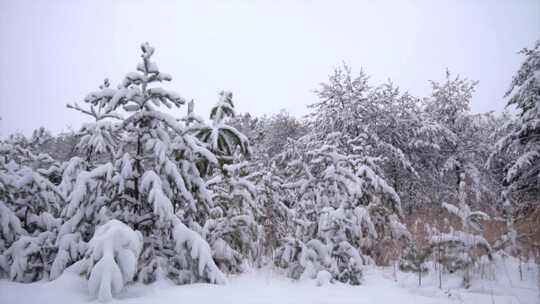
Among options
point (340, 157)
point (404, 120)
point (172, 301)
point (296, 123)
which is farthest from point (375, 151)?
point (296, 123)

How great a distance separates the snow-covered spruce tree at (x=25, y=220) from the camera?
305 cm

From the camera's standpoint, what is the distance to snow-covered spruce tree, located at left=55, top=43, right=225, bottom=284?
2941mm

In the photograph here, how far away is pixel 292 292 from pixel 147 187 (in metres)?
1.88

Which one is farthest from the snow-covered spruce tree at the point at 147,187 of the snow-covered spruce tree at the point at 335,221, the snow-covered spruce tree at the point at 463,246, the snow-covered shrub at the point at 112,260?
the snow-covered spruce tree at the point at 463,246

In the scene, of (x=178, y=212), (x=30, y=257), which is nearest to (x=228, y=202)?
(x=178, y=212)

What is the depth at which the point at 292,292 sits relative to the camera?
288 centimetres

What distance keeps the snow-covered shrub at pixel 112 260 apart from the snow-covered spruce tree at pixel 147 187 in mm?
488

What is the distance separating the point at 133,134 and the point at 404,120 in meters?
16.4

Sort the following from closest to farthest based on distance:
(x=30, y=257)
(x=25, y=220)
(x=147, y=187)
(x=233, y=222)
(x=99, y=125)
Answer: (x=147, y=187) < (x=30, y=257) < (x=99, y=125) < (x=25, y=220) < (x=233, y=222)

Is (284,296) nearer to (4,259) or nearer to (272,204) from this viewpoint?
(272,204)

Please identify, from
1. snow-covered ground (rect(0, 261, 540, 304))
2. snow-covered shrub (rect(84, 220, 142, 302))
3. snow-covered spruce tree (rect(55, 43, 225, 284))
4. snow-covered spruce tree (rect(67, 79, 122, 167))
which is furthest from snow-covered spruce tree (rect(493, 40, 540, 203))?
snow-covered spruce tree (rect(67, 79, 122, 167))

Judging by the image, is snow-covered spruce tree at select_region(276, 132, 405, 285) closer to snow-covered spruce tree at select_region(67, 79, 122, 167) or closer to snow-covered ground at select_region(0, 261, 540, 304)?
snow-covered ground at select_region(0, 261, 540, 304)

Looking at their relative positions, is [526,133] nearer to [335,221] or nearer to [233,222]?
[335,221]

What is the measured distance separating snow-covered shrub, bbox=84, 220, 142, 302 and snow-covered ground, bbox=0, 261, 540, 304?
0.16 metres
